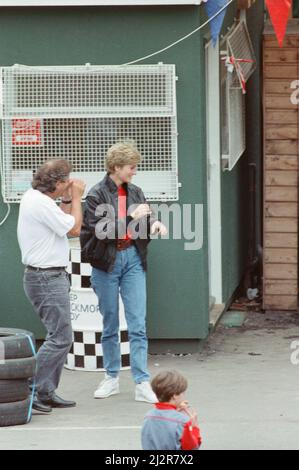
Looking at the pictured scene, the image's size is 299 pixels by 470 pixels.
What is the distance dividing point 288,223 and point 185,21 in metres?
3.00

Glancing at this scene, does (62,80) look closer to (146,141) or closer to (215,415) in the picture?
(146,141)

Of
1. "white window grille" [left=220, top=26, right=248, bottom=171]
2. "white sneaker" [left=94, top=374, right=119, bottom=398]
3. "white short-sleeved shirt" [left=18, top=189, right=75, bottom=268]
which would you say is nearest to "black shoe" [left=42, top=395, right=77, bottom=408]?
"white sneaker" [left=94, top=374, right=119, bottom=398]

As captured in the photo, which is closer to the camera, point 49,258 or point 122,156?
point 49,258

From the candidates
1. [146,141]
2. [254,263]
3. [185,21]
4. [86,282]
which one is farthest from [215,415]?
[254,263]

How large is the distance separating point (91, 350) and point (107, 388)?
0.80 meters

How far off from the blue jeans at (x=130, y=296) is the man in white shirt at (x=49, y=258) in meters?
0.38

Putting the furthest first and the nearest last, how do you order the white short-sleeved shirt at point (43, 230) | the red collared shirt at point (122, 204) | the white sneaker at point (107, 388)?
1. the white sneaker at point (107, 388)
2. the red collared shirt at point (122, 204)
3. the white short-sleeved shirt at point (43, 230)

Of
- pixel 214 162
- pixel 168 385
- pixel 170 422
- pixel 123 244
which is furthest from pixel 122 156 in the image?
pixel 170 422

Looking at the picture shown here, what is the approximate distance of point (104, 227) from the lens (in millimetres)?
8406

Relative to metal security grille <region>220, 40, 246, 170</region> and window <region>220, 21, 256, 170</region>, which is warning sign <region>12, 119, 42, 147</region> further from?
metal security grille <region>220, 40, 246, 170</region>

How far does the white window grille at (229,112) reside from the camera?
436 inches

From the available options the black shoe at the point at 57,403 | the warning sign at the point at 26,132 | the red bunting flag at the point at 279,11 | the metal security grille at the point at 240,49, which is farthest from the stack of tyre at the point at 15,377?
the metal security grille at the point at 240,49

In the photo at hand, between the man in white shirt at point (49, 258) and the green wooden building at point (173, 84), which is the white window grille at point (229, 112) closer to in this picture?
the green wooden building at point (173, 84)

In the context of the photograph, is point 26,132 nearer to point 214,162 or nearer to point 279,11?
point 214,162
